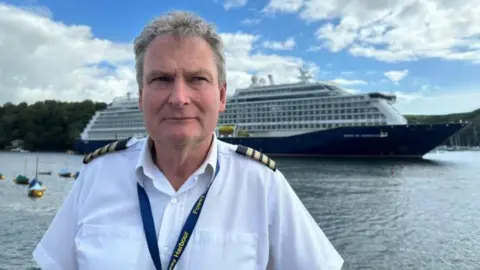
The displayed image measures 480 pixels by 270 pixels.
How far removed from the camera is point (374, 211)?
610 inches

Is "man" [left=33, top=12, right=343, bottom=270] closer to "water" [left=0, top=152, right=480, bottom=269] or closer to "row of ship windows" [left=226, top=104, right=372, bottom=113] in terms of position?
"water" [left=0, top=152, right=480, bottom=269]

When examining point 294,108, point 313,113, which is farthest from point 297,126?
point 313,113

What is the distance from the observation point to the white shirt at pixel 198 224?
4.69ft

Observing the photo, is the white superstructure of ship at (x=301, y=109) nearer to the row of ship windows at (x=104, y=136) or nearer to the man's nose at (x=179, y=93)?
the row of ship windows at (x=104, y=136)

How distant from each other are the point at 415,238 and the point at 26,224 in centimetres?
1194

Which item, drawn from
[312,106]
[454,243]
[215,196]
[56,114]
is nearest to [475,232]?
[454,243]

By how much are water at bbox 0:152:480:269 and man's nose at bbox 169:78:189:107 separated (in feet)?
27.6

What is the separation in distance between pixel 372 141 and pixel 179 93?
44938 millimetres

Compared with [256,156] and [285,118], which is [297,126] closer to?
[285,118]

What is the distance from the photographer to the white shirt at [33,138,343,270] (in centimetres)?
143

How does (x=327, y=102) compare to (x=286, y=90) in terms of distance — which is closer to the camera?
(x=327, y=102)

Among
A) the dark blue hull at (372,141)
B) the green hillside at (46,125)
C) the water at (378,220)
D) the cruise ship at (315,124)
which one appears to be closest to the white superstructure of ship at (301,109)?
the cruise ship at (315,124)

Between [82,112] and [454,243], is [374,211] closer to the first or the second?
[454,243]

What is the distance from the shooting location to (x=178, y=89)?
1.42 meters
